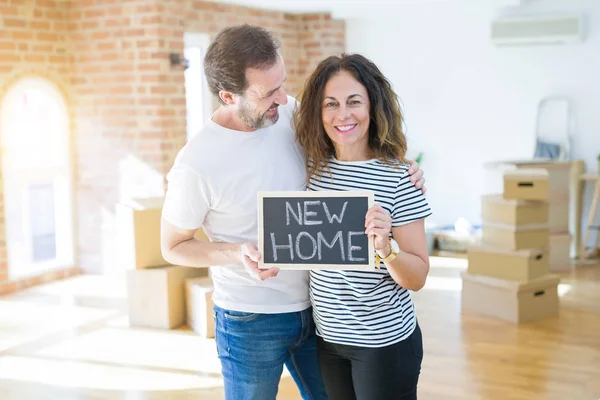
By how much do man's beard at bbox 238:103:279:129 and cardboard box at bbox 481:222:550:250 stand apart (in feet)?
10.9

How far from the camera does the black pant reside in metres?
1.88

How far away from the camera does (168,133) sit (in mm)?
6145

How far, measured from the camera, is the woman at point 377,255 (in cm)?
188

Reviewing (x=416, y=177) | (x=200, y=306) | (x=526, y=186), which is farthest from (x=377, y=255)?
(x=526, y=186)

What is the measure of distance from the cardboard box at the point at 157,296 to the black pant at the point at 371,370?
301cm

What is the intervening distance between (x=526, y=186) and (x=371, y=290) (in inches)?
137

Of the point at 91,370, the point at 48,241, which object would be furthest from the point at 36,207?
the point at 91,370

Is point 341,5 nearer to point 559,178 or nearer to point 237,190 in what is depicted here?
point 559,178

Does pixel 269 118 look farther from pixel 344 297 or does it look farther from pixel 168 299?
pixel 168 299

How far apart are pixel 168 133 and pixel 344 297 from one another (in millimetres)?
4461

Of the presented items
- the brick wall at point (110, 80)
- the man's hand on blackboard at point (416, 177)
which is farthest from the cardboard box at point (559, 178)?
the man's hand on blackboard at point (416, 177)

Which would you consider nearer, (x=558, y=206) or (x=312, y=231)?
(x=312, y=231)

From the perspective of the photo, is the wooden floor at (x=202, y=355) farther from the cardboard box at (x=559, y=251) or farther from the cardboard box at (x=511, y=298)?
the cardboard box at (x=559, y=251)

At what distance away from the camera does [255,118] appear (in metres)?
1.99
